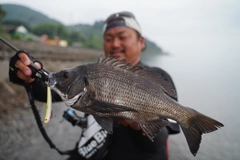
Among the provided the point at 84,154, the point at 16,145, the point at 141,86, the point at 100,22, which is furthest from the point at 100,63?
the point at 100,22

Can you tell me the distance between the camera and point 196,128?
5.89 ft

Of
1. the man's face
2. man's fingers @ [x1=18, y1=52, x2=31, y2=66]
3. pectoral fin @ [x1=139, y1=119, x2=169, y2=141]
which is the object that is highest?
the man's face

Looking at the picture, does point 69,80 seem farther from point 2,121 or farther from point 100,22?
point 100,22

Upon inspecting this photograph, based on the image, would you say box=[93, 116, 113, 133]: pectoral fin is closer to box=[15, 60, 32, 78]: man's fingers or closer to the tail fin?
the tail fin

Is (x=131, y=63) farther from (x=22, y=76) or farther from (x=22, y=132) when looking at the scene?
(x=22, y=132)

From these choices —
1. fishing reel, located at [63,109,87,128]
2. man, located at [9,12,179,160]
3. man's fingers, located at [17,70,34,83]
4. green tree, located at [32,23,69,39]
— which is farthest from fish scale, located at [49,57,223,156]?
green tree, located at [32,23,69,39]

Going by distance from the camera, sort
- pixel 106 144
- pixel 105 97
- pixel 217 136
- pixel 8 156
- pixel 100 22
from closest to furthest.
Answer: pixel 105 97
pixel 106 144
pixel 8 156
pixel 217 136
pixel 100 22

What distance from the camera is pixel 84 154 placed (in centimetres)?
281

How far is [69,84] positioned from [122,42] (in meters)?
1.68

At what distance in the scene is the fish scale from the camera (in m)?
1.77

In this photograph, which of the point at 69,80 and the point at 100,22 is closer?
the point at 69,80

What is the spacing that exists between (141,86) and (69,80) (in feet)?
2.52

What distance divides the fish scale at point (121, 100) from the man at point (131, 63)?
0.64ft

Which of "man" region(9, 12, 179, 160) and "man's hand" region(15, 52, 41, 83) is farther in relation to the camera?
"man" region(9, 12, 179, 160)
